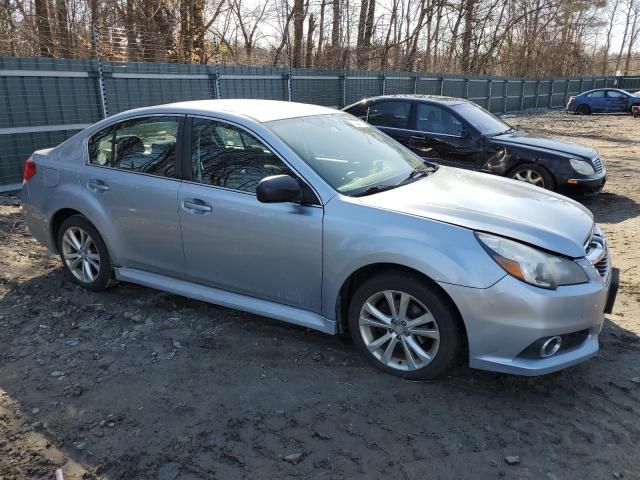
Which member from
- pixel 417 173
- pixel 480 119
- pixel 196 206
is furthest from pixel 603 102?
pixel 196 206

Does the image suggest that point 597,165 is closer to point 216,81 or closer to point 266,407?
point 266,407

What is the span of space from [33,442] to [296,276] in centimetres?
174

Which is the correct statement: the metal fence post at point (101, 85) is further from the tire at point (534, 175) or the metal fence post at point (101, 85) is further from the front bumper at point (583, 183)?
the front bumper at point (583, 183)

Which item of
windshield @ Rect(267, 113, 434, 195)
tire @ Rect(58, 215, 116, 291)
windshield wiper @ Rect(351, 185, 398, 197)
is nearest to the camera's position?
windshield wiper @ Rect(351, 185, 398, 197)

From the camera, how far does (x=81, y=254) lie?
471cm

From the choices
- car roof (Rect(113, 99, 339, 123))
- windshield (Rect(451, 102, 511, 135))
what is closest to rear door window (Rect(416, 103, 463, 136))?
windshield (Rect(451, 102, 511, 135))

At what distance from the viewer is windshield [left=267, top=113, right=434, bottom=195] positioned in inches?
142

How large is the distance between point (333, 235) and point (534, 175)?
5.54 m

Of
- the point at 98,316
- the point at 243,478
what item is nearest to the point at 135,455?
the point at 243,478

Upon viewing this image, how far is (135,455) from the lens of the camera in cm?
272

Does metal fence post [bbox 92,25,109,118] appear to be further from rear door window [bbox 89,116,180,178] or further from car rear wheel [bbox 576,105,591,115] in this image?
car rear wheel [bbox 576,105,591,115]

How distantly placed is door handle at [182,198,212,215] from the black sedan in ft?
16.8

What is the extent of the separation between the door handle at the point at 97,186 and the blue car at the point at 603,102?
29.6m

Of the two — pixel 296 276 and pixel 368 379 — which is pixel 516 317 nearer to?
pixel 368 379
